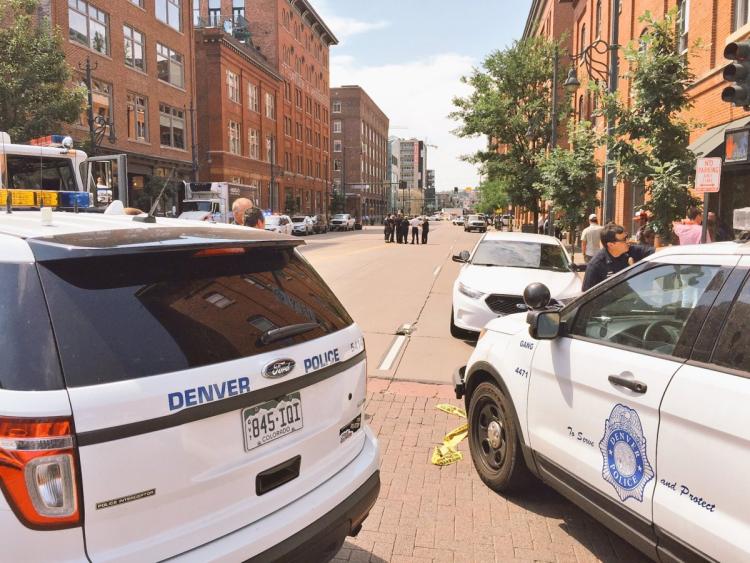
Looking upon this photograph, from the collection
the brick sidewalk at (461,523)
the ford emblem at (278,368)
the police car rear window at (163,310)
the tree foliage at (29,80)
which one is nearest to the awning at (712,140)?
the brick sidewalk at (461,523)

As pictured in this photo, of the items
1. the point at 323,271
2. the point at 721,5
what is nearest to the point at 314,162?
the point at 323,271

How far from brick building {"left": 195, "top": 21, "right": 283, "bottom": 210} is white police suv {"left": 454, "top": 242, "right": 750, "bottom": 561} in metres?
36.7

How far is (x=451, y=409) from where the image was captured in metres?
5.87

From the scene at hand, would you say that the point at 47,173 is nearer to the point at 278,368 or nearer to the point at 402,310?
the point at 402,310

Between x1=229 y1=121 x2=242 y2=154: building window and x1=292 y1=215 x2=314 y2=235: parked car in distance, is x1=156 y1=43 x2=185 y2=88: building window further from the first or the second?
x1=292 y1=215 x2=314 y2=235: parked car in distance

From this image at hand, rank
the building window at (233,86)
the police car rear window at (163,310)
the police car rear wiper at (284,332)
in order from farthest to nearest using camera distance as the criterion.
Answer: the building window at (233,86), the police car rear wiper at (284,332), the police car rear window at (163,310)

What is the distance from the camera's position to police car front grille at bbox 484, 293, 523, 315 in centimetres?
806

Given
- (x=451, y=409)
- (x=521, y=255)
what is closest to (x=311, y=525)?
(x=451, y=409)

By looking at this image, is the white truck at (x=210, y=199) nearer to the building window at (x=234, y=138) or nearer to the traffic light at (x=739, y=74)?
the building window at (x=234, y=138)

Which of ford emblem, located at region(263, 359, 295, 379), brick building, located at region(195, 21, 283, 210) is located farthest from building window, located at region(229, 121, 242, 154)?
ford emblem, located at region(263, 359, 295, 379)

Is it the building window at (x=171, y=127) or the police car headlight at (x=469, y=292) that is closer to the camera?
the police car headlight at (x=469, y=292)

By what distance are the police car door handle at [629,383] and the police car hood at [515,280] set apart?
17.3 ft

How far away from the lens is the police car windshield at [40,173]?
13.3m

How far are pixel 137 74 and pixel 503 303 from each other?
32.1 metres
